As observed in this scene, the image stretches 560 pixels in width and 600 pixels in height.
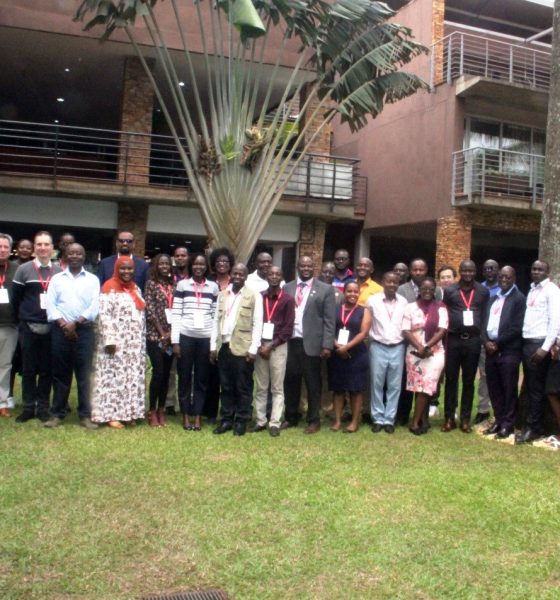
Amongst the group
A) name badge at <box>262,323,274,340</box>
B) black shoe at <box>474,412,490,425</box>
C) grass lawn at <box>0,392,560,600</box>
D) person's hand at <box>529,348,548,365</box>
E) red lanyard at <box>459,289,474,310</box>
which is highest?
red lanyard at <box>459,289,474,310</box>

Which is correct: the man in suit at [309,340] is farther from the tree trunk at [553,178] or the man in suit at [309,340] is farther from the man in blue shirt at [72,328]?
the tree trunk at [553,178]

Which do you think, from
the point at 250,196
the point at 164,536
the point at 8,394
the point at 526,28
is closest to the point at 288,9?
the point at 250,196

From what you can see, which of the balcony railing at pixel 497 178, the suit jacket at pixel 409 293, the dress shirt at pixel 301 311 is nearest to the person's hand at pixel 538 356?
the suit jacket at pixel 409 293

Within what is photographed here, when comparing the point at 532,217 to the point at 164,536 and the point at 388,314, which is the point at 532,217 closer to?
the point at 388,314

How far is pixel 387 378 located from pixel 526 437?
5.26 ft

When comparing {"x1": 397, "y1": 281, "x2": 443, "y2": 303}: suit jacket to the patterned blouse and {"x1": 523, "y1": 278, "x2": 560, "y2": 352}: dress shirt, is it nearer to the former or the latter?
{"x1": 523, "y1": 278, "x2": 560, "y2": 352}: dress shirt

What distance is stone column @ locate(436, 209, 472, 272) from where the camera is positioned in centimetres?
1767

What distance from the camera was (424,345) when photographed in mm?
7785

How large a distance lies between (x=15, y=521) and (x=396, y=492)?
2.82 m

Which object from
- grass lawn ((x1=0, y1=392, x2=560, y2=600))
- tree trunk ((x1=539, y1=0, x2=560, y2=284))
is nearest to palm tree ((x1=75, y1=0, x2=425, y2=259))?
tree trunk ((x1=539, y1=0, x2=560, y2=284))

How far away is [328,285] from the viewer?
7707 mm

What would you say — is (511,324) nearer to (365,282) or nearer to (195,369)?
(365,282)

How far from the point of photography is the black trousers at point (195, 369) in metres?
7.48

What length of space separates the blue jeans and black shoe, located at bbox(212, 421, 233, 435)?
65.3 inches
